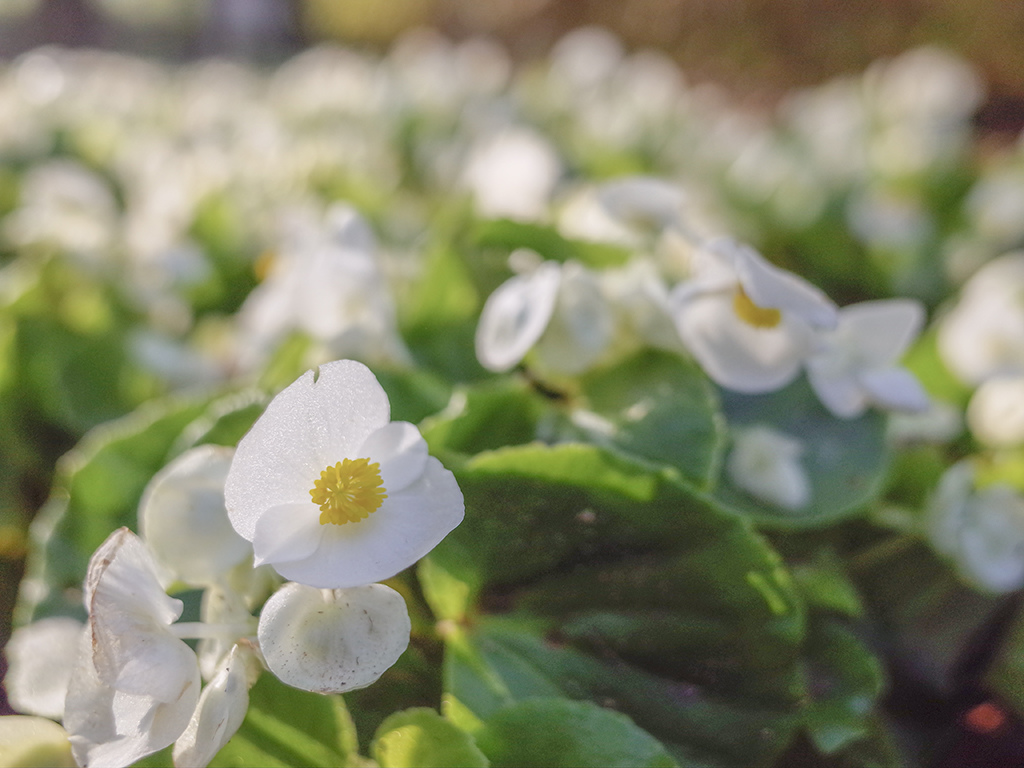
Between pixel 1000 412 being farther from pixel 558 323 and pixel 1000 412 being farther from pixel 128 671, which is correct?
pixel 128 671

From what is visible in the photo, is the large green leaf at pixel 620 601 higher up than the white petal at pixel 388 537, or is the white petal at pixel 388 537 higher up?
the white petal at pixel 388 537

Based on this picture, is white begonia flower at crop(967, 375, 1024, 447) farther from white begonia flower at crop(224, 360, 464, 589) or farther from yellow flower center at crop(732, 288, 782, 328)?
white begonia flower at crop(224, 360, 464, 589)

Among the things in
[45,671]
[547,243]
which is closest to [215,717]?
[45,671]

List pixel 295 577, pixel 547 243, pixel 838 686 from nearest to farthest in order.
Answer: pixel 295 577 → pixel 838 686 → pixel 547 243

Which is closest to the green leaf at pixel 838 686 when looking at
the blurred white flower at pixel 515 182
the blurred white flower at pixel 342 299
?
the blurred white flower at pixel 342 299

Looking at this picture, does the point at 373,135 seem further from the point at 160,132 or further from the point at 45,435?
the point at 45,435

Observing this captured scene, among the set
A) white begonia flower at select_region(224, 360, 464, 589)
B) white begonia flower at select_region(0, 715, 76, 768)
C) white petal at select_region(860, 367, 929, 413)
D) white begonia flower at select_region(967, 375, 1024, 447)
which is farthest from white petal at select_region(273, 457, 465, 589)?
white begonia flower at select_region(967, 375, 1024, 447)

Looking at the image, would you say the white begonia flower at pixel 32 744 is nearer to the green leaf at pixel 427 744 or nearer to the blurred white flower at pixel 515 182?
the green leaf at pixel 427 744
